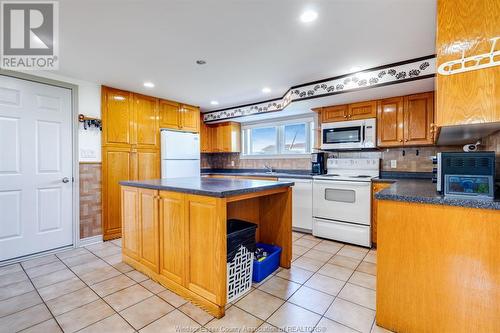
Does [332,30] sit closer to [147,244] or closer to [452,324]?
[452,324]

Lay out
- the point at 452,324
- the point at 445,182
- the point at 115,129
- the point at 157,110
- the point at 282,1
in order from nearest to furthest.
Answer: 1. the point at 452,324
2. the point at 445,182
3. the point at 282,1
4. the point at 115,129
5. the point at 157,110

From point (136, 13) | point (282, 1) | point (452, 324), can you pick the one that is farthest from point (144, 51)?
point (452, 324)

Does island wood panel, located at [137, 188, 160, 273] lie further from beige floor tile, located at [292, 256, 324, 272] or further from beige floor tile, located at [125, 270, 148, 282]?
beige floor tile, located at [292, 256, 324, 272]

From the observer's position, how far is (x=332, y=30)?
1.98 meters

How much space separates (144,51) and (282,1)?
148cm

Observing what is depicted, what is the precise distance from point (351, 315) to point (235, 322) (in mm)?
839

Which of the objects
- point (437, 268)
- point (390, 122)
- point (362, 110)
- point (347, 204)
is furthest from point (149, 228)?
point (390, 122)

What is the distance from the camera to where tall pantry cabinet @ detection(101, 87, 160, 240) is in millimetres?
3395

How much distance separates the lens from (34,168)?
2834mm

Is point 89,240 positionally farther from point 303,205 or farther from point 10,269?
point 303,205

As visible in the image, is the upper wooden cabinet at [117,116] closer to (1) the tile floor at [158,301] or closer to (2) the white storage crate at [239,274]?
(1) the tile floor at [158,301]

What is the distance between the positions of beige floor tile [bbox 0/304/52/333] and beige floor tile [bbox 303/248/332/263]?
2.44 m

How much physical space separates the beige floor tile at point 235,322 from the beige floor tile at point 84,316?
2.59 ft

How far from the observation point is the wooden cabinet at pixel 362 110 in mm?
3357
